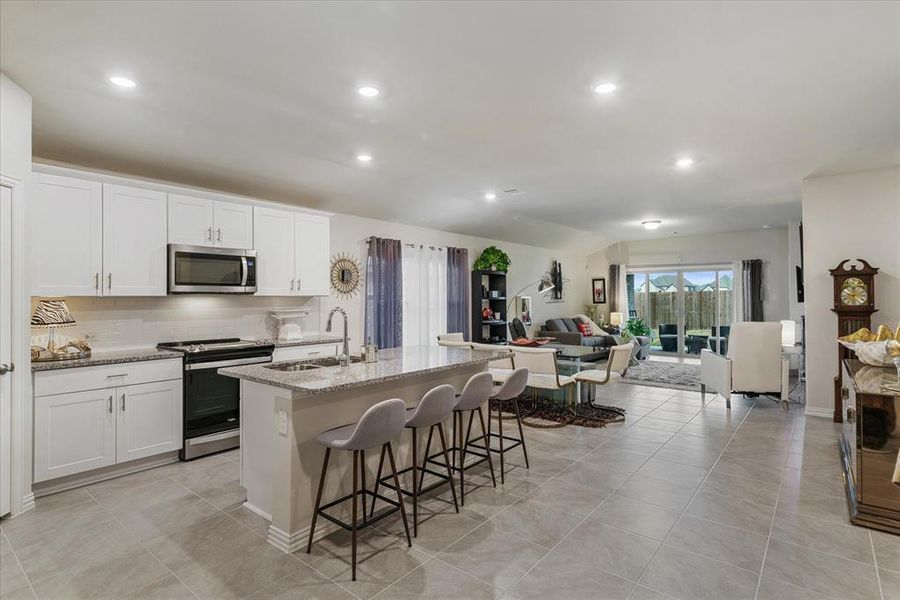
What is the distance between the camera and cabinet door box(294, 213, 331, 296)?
17.0 ft

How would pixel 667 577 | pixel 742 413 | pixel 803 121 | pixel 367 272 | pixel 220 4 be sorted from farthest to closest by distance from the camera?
1. pixel 367 272
2. pixel 742 413
3. pixel 803 121
4. pixel 667 577
5. pixel 220 4

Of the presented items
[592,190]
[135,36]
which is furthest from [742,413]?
[135,36]

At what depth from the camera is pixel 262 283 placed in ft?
16.0

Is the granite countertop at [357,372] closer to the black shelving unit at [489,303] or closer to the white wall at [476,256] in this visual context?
the white wall at [476,256]

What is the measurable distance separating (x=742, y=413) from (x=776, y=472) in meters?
2.09

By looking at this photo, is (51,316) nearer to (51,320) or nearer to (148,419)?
(51,320)

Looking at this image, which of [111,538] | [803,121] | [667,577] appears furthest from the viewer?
[803,121]

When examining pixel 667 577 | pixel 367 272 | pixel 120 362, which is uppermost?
pixel 367 272

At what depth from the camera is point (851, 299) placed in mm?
4957

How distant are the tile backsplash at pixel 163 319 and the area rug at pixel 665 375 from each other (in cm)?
565

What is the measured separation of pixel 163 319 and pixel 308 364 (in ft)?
6.66

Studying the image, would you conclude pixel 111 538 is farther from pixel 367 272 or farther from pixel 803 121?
pixel 803 121

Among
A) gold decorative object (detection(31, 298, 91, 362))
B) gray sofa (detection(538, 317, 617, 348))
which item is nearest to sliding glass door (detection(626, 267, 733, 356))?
gray sofa (detection(538, 317, 617, 348))

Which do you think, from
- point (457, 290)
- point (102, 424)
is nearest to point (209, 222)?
point (102, 424)
